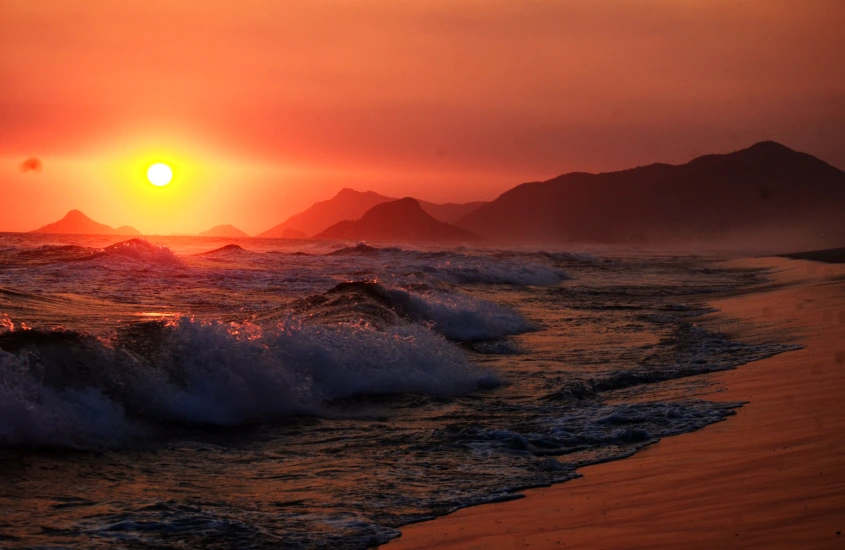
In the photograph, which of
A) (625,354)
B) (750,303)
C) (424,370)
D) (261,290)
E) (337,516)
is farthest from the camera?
(261,290)

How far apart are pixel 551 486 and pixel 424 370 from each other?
200 inches

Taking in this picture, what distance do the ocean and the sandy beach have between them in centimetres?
33

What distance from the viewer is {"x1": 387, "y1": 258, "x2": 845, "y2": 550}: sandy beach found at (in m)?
4.73

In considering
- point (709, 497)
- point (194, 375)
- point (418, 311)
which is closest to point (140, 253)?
point (418, 311)

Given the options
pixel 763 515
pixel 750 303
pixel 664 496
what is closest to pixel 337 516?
pixel 664 496

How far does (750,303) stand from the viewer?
2073 cm

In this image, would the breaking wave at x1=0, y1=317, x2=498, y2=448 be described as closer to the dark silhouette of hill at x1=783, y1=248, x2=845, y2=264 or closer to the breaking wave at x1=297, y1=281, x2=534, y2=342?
the breaking wave at x1=297, y1=281, x2=534, y2=342

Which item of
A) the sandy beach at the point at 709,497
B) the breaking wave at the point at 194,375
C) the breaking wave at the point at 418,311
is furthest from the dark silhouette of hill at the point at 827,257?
the sandy beach at the point at 709,497

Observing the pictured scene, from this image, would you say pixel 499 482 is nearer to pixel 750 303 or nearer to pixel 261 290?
pixel 750 303

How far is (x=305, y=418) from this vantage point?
891cm

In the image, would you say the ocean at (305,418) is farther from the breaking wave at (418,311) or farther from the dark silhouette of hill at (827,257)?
the dark silhouette of hill at (827,257)

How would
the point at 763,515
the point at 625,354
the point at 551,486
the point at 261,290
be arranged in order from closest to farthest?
the point at 763,515 < the point at 551,486 < the point at 625,354 < the point at 261,290

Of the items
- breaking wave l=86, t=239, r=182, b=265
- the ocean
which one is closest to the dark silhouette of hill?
the ocean

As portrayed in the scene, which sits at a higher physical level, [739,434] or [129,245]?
[129,245]
